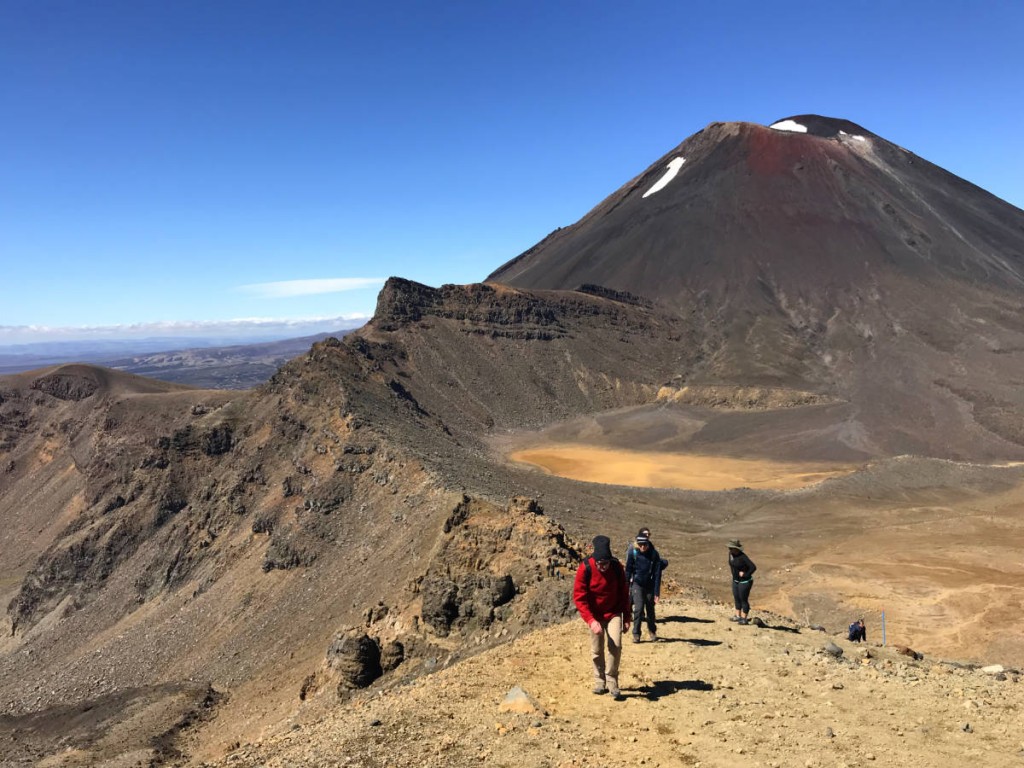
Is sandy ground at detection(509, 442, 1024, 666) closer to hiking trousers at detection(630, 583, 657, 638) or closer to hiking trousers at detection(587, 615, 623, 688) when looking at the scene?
hiking trousers at detection(630, 583, 657, 638)

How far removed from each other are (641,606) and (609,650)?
2.07 metres

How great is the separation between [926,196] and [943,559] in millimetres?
92794

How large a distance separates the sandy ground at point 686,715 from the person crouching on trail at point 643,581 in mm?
339

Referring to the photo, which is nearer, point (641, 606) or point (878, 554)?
point (641, 606)

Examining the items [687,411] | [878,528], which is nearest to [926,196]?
[687,411]

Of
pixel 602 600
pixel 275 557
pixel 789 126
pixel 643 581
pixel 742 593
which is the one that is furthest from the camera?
pixel 789 126

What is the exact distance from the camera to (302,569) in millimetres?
23625

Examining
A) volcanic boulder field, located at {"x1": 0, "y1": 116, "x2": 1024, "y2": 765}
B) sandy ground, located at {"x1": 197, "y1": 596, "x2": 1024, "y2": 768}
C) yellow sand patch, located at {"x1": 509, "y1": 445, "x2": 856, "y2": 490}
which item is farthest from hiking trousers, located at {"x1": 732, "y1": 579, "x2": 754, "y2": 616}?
yellow sand patch, located at {"x1": 509, "y1": 445, "x2": 856, "y2": 490}

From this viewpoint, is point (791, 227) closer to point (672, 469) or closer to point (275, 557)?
point (672, 469)

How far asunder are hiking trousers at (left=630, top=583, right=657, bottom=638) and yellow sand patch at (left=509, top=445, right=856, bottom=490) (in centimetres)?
3303

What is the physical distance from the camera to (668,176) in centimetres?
11481

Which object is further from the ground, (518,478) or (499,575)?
(499,575)

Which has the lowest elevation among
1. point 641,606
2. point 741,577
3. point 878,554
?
point 878,554

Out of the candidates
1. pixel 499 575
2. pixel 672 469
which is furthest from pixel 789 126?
pixel 499 575
